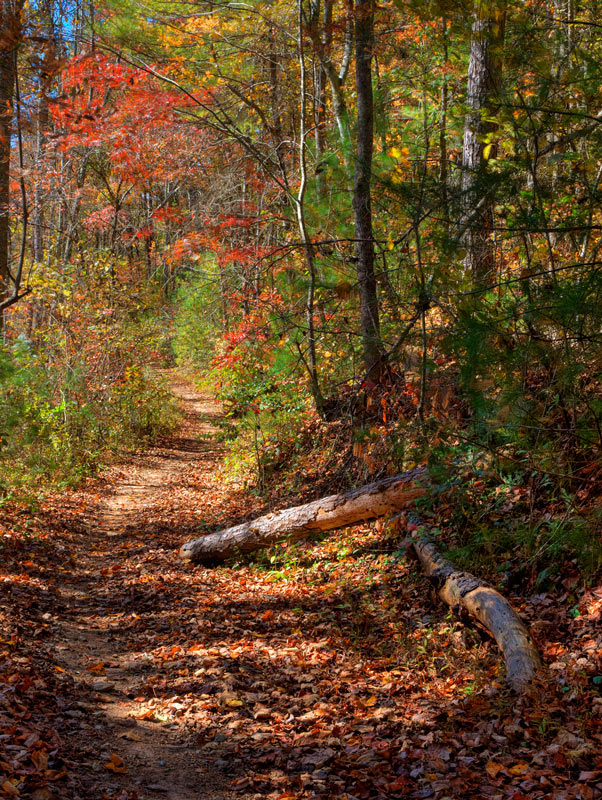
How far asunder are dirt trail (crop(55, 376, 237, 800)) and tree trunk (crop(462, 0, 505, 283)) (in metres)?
3.80

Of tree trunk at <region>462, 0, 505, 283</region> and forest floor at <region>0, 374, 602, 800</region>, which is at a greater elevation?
tree trunk at <region>462, 0, 505, 283</region>

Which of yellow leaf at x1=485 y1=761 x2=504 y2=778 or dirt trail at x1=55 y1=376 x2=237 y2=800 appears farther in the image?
dirt trail at x1=55 y1=376 x2=237 y2=800

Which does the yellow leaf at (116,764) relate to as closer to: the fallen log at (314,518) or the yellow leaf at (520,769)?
the yellow leaf at (520,769)

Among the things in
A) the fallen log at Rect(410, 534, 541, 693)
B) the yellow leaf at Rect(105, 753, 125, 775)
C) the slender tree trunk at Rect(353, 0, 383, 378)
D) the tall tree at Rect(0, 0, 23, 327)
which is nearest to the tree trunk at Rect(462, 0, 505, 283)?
the slender tree trunk at Rect(353, 0, 383, 378)

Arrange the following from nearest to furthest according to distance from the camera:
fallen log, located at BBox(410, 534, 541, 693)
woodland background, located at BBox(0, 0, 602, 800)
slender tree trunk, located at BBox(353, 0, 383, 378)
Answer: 1. woodland background, located at BBox(0, 0, 602, 800)
2. fallen log, located at BBox(410, 534, 541, 693)
3. slender tree trunk, located at BBox(353, 0, 383, 378)

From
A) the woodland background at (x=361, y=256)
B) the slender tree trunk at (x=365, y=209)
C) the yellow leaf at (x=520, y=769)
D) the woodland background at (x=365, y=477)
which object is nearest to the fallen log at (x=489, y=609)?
the woodland background at (x=365, y=477)

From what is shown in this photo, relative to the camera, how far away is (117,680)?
15.5ft

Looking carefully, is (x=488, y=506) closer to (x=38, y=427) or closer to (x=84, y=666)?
(x=84, y=666)

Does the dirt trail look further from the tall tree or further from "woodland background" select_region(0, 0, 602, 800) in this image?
the tall tree

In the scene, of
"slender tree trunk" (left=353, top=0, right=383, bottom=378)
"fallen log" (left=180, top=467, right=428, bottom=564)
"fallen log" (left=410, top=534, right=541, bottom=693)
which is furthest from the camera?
"slender tree trunk" (left=353, top=0, right=383, bottom=378)

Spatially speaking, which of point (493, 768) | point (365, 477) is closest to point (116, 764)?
point (493, 768)

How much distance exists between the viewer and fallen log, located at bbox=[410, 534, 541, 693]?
4.08 m

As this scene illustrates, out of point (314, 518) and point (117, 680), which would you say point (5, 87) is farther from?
point (117, 680)

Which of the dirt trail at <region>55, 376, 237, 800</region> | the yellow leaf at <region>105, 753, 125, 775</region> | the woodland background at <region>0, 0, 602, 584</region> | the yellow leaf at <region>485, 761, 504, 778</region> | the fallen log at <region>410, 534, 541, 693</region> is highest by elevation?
the woodland background at <region>0, 0, 602, 584</region>
